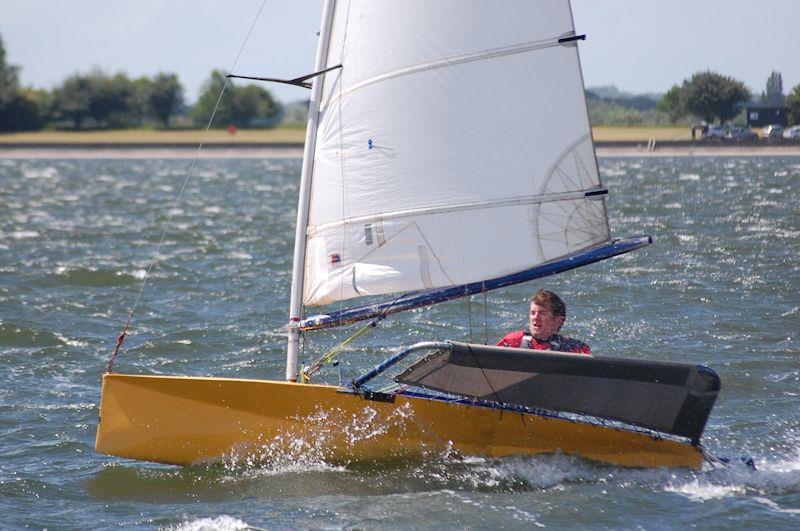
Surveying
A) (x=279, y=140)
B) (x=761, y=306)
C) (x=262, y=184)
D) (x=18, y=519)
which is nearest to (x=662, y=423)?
(x=18, y=519)

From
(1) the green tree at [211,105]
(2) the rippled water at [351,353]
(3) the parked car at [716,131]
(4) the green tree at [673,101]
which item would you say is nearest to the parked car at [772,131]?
(3) the parked car at [716,131]

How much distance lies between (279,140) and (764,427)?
255 feet

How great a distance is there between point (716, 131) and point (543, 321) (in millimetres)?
36897

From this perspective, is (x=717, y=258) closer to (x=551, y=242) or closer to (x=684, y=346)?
Answer: (x=684, y=346)

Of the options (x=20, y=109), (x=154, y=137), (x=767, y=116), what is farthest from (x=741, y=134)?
(x=20, y=109)


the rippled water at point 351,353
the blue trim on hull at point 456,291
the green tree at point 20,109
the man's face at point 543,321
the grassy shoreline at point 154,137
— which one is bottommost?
the rippled water at point 351,353

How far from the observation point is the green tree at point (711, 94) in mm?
28464

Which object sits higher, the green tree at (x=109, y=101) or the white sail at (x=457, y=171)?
the green tree at (x=109, y=101)

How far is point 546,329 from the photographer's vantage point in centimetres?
912

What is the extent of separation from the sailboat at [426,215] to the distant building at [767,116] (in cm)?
2433

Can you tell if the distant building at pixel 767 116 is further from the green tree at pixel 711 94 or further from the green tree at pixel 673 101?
the green tree at pixel 673 101

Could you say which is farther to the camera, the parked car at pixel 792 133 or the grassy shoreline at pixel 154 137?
the grassy shoreline at pixel 154 137

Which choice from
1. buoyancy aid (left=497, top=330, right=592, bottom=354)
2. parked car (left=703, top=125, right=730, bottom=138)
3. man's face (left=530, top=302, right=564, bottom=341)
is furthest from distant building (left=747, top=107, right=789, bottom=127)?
man's face (left=530, top=302, right=564, bottom=341)

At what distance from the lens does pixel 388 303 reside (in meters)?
8.98
